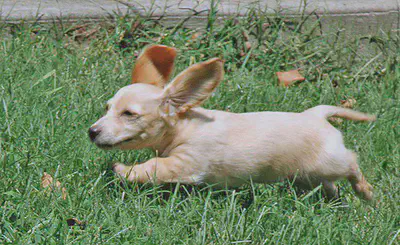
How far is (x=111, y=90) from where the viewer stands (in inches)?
163

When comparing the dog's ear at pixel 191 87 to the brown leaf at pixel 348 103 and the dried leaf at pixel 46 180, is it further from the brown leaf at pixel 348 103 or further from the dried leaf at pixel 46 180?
the brown leaf at pixel 348 103

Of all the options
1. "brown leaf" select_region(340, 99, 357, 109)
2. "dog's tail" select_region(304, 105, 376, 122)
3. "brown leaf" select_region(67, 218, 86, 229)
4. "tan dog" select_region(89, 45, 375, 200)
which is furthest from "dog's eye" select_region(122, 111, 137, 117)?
"brown leaf" select_region(340, 99, 357, 109)

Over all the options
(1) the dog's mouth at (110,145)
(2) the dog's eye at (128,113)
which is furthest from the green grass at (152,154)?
(2) the dog's eye at (128,113)

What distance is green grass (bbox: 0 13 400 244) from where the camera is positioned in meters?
2.78

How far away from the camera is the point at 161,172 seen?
3.00 meters

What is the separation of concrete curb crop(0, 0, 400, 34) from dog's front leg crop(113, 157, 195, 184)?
2.08 metres

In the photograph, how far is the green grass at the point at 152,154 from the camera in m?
2.78

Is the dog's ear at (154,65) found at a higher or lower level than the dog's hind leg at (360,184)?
higher

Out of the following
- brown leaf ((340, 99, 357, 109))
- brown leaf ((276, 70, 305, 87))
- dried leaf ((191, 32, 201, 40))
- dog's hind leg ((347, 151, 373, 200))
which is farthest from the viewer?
dried leaf ((191, 32, 201, 40))

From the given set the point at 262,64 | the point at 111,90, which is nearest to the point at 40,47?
the point at 111,90

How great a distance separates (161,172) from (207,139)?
251 millimetres

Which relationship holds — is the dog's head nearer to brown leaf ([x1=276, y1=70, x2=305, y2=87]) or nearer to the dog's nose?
the dog's nose

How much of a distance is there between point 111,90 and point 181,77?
1197mm

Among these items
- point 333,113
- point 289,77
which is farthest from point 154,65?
point 289,77
